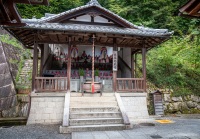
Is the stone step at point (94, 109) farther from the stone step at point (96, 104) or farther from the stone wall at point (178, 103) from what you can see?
the stone wall at point (178, 103)

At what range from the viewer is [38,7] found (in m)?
20.5

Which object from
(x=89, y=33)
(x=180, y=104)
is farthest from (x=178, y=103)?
(x=89, y=33)

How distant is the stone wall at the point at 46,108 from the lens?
8660mm

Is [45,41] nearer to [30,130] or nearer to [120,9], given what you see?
[30,130]

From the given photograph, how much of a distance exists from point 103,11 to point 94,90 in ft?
16.0

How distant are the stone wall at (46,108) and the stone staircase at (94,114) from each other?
779mm

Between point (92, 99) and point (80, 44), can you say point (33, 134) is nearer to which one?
point (92, 99)

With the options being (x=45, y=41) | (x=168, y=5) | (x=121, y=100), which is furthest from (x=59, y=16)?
(x=168, y=5)

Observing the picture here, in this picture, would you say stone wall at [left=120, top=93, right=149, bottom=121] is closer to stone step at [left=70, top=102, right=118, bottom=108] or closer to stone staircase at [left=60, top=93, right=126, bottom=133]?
stone staircase at [left=60, top=93, right=126, bottom=133]

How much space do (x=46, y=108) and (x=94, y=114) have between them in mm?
2656

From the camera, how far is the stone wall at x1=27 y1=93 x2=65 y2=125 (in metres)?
8.66

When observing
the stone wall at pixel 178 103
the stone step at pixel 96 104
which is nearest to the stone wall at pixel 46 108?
the stone step at pixel 96 104

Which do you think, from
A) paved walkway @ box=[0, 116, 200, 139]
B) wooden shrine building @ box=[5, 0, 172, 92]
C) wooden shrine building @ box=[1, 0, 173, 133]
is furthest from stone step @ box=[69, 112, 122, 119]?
wooden shrine building @ box=[5, 0, 172, 92]

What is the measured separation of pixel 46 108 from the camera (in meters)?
8.85
